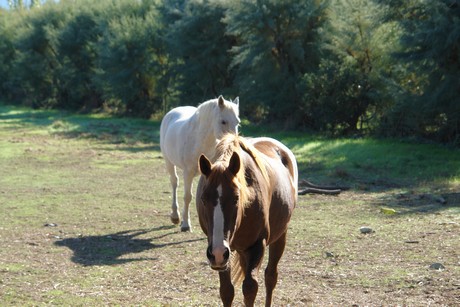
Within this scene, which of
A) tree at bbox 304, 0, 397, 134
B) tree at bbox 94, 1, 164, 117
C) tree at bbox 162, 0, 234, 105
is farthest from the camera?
tree at bbox 94, 1, 164, 117

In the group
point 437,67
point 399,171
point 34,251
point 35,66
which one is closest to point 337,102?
point 437,67

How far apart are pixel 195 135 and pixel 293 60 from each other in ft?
47.2

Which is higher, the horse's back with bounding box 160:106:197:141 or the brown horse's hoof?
the horse's back with bounding box 160:106:197:141

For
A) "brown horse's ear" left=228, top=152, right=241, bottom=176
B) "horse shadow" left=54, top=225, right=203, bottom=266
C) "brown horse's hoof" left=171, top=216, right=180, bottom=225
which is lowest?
"horse shadow" left=54, top=225, right=203, bottom=266

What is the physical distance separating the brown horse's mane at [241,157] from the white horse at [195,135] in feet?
11.9

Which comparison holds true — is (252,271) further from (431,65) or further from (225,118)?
(431,65)

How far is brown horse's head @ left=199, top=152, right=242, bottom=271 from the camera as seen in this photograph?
3.76 m

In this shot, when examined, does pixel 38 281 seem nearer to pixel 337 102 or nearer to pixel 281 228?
pixel 281 228

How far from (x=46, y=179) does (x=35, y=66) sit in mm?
32233

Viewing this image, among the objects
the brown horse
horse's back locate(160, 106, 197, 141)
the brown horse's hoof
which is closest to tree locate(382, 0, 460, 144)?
horse's back locate(160, 106, 197, 141)

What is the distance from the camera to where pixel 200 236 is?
8703 mm

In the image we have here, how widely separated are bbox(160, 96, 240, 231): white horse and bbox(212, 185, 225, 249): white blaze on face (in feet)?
14.5

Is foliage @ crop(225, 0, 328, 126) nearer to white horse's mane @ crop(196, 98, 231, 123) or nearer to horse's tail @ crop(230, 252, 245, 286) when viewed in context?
white horse's mane @ crop(196, 98, 231, 123)

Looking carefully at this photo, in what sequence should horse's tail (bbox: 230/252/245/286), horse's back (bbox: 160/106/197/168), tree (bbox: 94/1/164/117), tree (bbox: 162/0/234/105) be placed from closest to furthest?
horse's tail (bbox: 230/252/245/286) < horse's back (bbox: 160/106/197/168) < tree (bbox: 162/0/234/105) < tree (bbox: 94/1/164/117)
